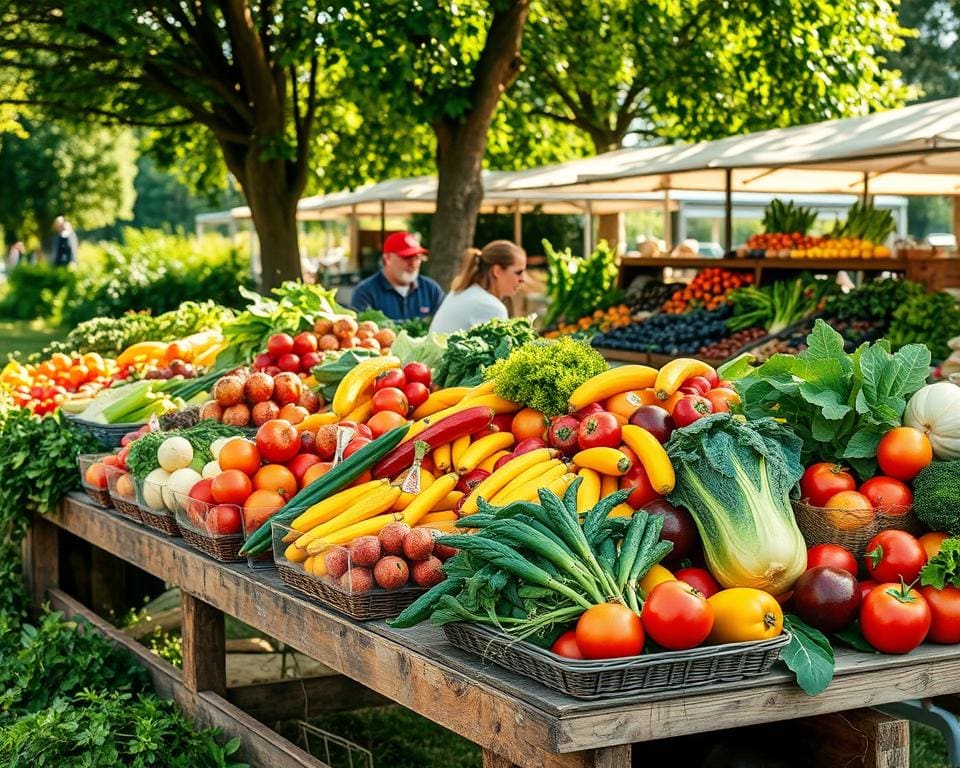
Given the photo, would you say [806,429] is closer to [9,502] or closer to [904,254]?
[9,502]

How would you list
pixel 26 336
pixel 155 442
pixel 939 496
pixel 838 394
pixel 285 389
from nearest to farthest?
pixel 939 496, pixel 838 394, pixel 155 442, pixel 285 389, pixel 26 336

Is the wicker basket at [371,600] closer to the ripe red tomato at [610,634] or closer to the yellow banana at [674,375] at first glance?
the ripe red tomato at [610,634]

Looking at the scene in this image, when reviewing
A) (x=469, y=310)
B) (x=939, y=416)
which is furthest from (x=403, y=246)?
(x=939, y=416)

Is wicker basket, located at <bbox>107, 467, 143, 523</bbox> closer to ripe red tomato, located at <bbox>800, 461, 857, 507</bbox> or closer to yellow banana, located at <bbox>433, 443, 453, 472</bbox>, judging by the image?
yellow banana, located at <bbox>433, 443, 453, 472</bbox>

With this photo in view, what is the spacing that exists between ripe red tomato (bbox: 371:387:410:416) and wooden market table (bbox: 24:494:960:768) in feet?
A: 2.30

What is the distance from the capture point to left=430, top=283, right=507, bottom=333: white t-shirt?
22.1ft

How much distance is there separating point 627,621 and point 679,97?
1385 cm

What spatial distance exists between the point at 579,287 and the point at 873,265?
3555mm

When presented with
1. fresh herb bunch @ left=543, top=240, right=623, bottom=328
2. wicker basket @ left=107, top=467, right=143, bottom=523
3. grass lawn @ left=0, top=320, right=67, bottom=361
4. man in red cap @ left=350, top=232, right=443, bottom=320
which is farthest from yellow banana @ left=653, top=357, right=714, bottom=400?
grass lawn @ left=0, top=320, right=67, bottom=361

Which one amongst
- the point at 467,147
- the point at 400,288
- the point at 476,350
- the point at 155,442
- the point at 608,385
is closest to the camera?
the point at 608,385

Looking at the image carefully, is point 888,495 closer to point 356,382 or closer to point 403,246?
point 356,382

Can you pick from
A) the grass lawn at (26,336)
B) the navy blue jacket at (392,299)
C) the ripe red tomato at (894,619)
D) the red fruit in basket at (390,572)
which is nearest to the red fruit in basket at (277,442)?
the red fruit in basket at (390,572)

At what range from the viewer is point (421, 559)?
9.99ft

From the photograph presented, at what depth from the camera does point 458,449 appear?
3.53 meters
